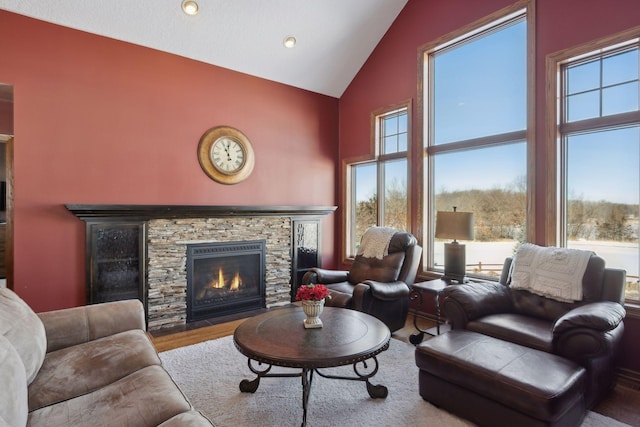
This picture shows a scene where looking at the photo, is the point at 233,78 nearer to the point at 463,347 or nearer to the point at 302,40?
the point at 302,40

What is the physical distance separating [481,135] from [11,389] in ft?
14.0

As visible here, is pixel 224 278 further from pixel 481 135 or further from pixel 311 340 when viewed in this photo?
pixel 481 135

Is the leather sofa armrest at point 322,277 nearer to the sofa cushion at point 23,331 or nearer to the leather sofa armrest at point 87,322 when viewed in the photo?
the leather sofa armrest at point 87,322

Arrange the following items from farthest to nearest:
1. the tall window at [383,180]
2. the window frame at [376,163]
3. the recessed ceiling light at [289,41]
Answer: the tall window at [383,180] < the window frame at [376,163] < the recessed ceiling light at [289,41]

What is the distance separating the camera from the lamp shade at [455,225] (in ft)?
11.1

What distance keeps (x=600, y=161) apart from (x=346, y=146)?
3.37m

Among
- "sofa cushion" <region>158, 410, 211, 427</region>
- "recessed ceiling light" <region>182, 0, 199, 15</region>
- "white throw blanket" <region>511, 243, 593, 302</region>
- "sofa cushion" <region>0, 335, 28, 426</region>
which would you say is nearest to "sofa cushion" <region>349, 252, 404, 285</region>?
"white throw blanket" <region>511, 243, 593, 302</region>

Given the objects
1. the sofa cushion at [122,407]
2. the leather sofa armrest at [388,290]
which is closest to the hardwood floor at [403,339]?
the leather sofa armrest at [388,290]

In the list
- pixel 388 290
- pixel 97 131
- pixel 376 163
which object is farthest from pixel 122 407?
pixel 376 163

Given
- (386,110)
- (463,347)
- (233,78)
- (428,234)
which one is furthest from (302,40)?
(463,347)

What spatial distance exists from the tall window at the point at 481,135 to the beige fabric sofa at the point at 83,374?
3.44 m

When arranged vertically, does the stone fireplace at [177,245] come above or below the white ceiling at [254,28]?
below

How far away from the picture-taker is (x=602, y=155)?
2.98m

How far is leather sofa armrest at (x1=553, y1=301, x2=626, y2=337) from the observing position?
203 centimetres
